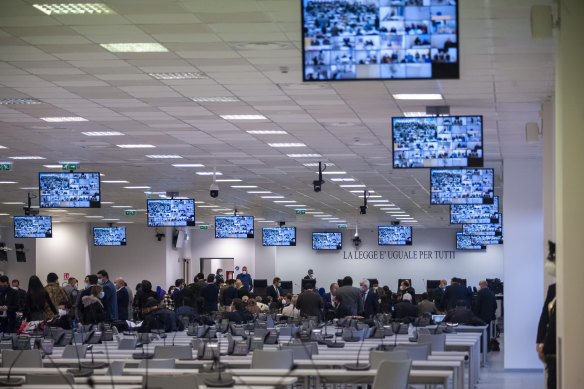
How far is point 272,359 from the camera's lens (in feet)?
33.7

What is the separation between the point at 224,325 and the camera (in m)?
16.1

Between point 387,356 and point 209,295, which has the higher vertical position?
point 387,356

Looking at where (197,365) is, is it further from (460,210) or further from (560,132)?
(460,210)

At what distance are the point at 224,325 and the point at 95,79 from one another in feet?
20.1

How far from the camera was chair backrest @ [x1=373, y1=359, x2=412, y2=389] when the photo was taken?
891 centimetres

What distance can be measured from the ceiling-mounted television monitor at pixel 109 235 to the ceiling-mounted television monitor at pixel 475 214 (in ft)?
48.1

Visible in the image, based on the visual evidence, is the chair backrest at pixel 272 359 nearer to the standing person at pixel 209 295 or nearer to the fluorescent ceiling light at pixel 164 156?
the fluorescent ceiling light at pixel 164 156

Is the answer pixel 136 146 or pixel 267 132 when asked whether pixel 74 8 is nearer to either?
pixel 267 132

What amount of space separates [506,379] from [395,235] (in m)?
19.5

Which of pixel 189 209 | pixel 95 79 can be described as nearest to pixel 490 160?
pixel 189 209

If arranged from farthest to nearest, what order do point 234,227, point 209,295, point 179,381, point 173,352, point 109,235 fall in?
point 109,235
point 234,227
point 209,295
point 173,352
point 179,381

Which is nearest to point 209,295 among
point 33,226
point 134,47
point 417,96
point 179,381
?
point 33,226

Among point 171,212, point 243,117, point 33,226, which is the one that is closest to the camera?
point 243,117

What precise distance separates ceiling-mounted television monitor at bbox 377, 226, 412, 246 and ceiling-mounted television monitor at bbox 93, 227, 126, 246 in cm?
935
